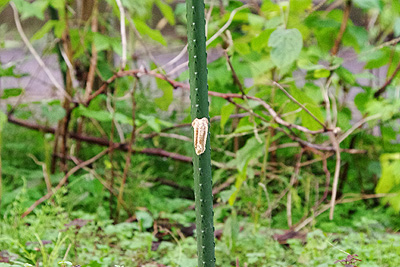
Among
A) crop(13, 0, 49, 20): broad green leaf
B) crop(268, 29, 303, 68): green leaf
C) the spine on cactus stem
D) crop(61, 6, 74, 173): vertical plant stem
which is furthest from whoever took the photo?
crop(61, 6, 74, 173): vertical plant stem

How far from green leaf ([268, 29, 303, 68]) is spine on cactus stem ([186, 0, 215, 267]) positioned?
51 centimetres

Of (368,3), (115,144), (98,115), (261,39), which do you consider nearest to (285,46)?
(261,39)

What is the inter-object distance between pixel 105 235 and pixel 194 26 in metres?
1.05

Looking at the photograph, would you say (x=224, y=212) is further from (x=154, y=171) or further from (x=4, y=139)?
(x=4, y=139)

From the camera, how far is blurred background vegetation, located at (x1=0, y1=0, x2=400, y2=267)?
1.51m

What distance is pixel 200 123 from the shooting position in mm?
888

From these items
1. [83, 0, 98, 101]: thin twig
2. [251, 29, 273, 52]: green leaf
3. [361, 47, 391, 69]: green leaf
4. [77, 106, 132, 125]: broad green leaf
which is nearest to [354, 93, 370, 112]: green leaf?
[361, 47, 391, 69]: green leaf

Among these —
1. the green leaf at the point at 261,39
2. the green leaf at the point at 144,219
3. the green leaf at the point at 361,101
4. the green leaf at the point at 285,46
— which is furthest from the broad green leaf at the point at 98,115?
the green leaf at the point at 361,101

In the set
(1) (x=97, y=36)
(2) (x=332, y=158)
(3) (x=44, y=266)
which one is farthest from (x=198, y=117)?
(2) (x=332, y=158)

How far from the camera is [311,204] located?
1983 mm

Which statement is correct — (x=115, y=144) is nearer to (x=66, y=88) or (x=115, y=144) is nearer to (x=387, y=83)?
(x=66, y=88)

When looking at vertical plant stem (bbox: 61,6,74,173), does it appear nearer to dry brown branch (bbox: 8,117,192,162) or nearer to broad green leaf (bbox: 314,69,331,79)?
dry brown branch (bbox: 8,117,192,162)

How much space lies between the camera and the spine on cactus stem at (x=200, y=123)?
863 mm

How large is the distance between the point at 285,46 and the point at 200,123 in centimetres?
55
